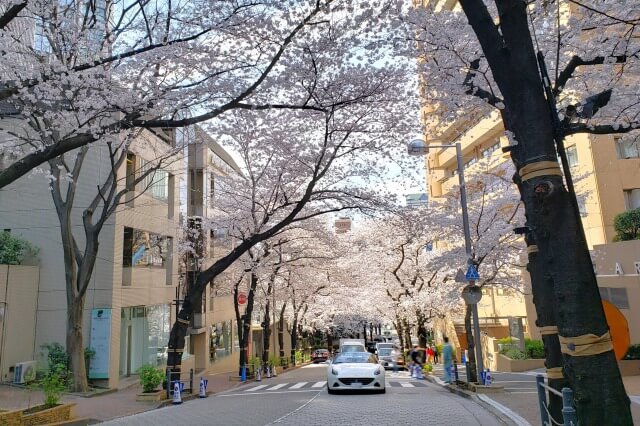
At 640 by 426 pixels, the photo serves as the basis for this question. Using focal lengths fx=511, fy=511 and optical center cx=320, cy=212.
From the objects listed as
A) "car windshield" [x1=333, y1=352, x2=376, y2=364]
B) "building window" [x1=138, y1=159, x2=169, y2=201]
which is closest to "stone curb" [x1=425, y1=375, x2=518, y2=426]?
"car windshield" [x1=333, y1=352, x2=376, y2=364]

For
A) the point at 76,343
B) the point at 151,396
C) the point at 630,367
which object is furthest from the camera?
the point at 76,343

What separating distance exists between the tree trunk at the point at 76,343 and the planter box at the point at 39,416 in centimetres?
616

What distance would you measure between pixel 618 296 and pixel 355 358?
9.40m

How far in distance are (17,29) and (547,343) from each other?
12.0 metres

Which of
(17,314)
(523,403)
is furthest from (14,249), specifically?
(523,403)

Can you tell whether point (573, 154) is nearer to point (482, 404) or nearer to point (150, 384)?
point (482, 404)

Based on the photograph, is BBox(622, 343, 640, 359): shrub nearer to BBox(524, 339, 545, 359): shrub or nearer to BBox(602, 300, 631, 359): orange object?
BBox(524, 339, 545, 359): shrub

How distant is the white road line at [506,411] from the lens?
8.63 meters

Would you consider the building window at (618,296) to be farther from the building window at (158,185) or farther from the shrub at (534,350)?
the building window at (158,185)

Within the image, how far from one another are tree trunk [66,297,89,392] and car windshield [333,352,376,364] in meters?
8.29

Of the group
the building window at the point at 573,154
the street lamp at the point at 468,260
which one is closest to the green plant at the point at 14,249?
the street lamp at the point at 468,260

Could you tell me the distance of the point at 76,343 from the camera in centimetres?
1639

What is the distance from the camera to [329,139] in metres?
15.0

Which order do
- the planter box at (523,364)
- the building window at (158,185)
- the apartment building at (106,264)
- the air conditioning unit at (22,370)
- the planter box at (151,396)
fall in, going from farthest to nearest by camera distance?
the building window at (158,185) < the planter box at (523,364) < the apartment building at (106,264) < the air conditioning unit at (22,370) < the planter box at (151,396)
